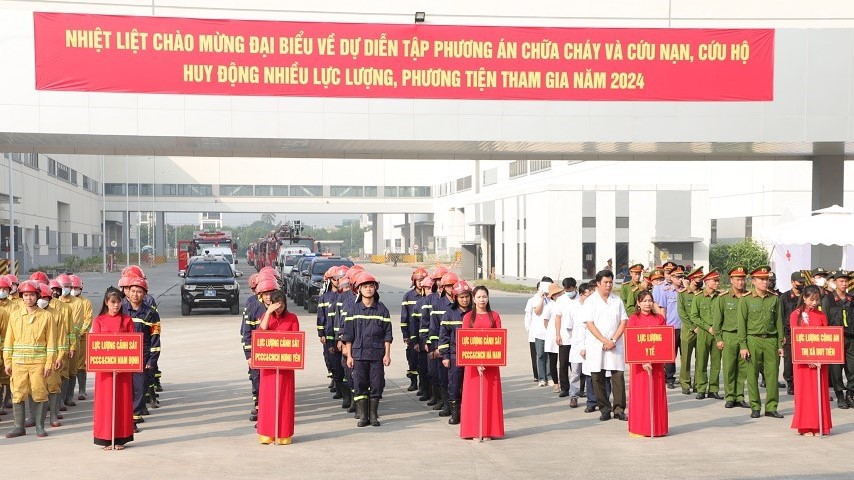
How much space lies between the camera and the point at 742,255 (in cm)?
4109

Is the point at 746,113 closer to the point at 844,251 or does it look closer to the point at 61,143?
the point at 844,251

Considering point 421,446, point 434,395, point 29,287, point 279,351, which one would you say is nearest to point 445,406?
point 434,395

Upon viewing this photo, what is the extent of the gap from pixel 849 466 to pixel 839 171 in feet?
64.8

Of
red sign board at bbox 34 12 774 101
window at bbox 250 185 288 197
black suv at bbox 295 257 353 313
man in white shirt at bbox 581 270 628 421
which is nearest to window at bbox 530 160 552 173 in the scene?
black suv at bbox 295 257 353 313

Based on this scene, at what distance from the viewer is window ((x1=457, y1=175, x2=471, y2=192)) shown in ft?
273

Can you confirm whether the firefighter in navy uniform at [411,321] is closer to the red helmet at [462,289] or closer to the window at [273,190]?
the red helmet at [462,289]

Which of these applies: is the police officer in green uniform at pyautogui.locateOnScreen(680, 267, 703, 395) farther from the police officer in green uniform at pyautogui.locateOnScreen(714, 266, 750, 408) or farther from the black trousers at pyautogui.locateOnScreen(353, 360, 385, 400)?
the black trousers at pyautogui.locateOnScreen(353, 360, 385, 400)

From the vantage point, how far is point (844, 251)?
952 inches

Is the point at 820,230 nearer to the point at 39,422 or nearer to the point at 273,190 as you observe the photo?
the point at 39,422

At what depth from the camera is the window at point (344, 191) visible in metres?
95.5

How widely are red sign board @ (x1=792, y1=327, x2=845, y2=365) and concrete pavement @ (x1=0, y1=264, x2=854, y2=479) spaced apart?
88 cm

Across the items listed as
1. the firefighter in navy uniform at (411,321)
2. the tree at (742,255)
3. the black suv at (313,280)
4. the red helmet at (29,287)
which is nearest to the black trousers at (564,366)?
the firefighter in navy uniform at (411,321)

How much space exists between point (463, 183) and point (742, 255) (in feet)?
148

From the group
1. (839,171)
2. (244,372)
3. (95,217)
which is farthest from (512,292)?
(95,217)
